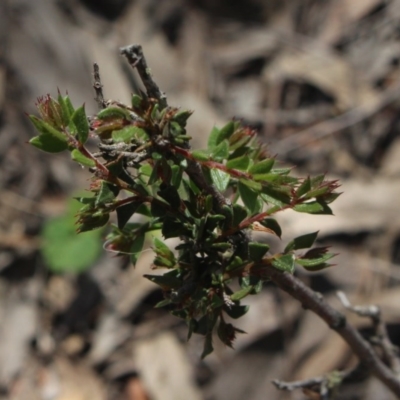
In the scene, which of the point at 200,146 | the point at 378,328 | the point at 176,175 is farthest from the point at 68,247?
the point at 176,175

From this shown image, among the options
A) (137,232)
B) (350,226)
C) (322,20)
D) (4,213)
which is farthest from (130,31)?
(137,232)

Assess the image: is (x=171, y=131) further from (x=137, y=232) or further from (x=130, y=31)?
(x=130, y=31)

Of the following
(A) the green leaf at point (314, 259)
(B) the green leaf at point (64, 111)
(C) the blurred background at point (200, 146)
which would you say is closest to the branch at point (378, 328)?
(A) the green leaf at point (314, 259)

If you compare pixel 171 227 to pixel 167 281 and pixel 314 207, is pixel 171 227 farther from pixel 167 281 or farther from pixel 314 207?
pixel 314 207

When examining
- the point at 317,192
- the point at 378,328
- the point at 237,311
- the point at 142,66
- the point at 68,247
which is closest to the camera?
the point at 142,66

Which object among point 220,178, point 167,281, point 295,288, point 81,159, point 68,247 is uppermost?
point 68,247

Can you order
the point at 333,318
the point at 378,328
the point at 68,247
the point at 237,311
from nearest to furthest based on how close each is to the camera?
1. the point at 237,311
2. the point at 333,318
3. the point at 378,328
4. the point at 68,247

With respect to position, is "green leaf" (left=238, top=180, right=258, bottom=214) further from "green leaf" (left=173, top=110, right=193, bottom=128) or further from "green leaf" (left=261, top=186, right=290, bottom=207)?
"green leaf" (left=173, top=110, right=193, bottom=128)
